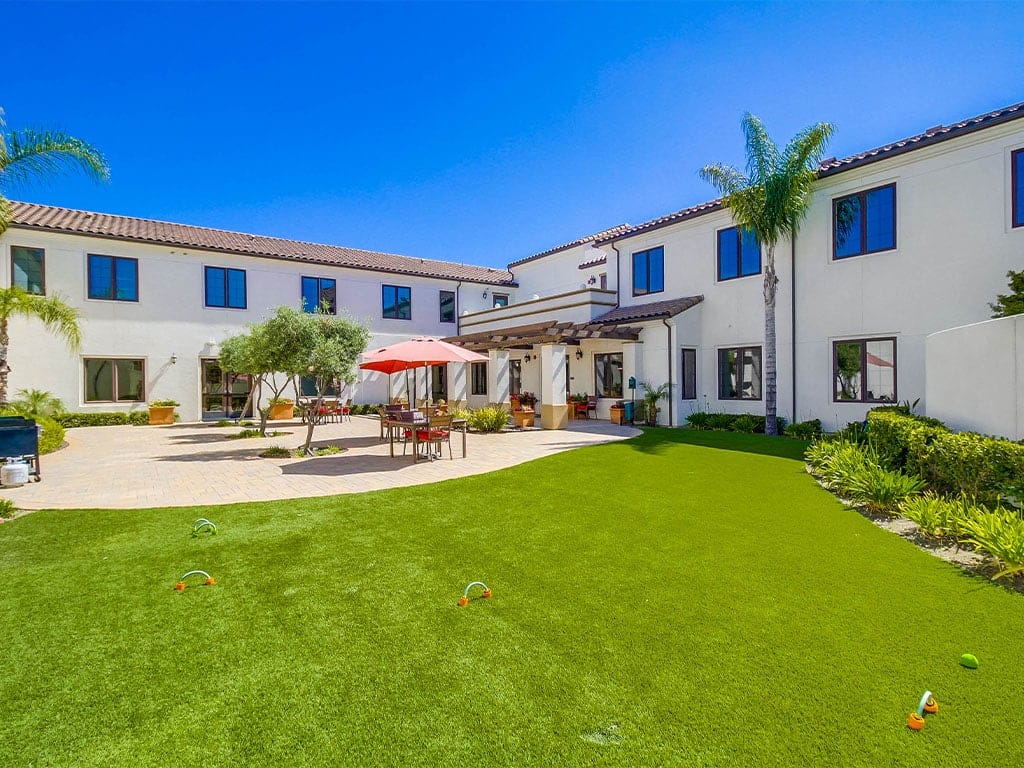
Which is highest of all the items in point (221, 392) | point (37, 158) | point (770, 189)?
point (770, 189)

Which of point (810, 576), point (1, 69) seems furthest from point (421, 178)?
point (810, 576)

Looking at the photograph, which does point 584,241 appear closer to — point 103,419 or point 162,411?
point 162,411

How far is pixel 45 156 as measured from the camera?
12.8 meters

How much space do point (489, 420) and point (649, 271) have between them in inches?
379

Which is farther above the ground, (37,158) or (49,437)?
(37,158)

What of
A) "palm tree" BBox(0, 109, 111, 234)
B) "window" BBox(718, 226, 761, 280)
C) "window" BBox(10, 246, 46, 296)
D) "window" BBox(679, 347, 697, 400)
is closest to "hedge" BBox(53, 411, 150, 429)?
"window" BBox(10, 246, 46, 296)

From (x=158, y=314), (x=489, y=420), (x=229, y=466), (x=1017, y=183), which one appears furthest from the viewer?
(x=158, y=314)

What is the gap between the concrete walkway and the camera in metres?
9.29

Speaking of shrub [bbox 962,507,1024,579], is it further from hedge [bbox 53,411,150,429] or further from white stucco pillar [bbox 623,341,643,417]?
hedge [bbox 53,411,150,429]

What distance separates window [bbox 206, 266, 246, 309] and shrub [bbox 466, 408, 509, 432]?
1398cm

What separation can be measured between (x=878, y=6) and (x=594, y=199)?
11.9 meters

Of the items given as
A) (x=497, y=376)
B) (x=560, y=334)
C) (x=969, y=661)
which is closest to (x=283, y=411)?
(x=497, y=376)

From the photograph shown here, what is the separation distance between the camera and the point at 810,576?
211 inches

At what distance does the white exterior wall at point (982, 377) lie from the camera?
771 cm
